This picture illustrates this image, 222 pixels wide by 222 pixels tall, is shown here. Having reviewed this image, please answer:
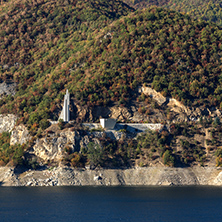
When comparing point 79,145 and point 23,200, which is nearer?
point 23,200

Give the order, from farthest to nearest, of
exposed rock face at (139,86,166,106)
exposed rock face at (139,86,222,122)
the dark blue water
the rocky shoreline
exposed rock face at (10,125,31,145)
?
exposed rock face at (139,86,166,106), exposed rock face at (139,86,222,122), exposed rock face at (10,125,31,145), the rocky shoreline, the dark blue water

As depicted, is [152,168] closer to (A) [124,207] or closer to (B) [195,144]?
(B) [195,144]

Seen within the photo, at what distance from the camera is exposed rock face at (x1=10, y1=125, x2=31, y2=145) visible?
128625 mm

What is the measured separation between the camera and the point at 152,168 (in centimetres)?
12019

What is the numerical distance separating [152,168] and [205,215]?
3762 centimetres

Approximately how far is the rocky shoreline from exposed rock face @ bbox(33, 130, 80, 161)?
533cm

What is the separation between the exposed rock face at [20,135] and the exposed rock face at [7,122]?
9.37 m

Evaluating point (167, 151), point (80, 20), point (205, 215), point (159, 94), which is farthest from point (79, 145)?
point (80, 20)

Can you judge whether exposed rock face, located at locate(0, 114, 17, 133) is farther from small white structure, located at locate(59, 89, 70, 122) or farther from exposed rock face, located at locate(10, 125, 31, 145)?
small white structure, located at locate(59, 89, 70, 122)

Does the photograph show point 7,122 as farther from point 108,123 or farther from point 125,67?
point 125,67

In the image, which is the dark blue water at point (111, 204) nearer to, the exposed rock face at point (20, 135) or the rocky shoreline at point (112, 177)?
the rocky shoreline at point (112, 177)

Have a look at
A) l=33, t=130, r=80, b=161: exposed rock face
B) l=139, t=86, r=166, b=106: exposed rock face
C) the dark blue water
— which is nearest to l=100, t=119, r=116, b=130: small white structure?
l=33, t=130, r=80, b=161: exposed rock face

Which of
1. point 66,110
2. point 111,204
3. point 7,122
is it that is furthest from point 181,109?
point 111,204

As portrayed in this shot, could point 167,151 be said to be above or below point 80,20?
below
